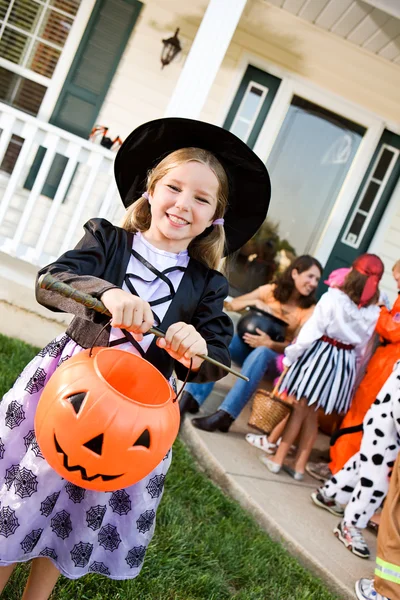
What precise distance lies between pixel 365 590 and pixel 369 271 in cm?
210

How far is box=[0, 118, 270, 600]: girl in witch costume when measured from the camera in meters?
1.75

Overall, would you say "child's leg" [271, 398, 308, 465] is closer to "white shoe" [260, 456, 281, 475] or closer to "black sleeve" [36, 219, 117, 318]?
"white shoe" [260, 456, 281, 475]

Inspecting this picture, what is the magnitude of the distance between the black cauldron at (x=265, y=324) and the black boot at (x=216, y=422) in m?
0.82

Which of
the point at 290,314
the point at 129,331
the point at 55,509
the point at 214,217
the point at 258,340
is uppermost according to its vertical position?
the point at 214,217

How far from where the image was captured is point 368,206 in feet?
24.3

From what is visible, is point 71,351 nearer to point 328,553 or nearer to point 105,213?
point 328,553

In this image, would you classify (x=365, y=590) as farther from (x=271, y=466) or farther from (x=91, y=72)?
(x=91, y=72)

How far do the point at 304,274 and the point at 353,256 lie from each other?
7.88 feet

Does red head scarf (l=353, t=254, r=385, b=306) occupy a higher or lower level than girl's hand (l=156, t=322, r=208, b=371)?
higher

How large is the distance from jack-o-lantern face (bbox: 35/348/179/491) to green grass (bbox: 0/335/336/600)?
99 centimetres

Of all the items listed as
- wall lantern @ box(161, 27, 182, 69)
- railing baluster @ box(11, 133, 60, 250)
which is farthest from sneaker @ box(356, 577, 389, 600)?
wall lantern @ box(161, 27, 182, 69)

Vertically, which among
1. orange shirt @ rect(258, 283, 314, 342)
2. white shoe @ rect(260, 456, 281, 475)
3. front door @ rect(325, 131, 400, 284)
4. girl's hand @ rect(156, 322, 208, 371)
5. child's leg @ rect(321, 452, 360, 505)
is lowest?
white shoe @ rect(260, 456, 281, 475)

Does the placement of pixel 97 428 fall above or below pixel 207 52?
Result: below

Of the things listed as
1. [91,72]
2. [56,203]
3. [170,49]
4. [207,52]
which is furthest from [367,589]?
[91,72]
